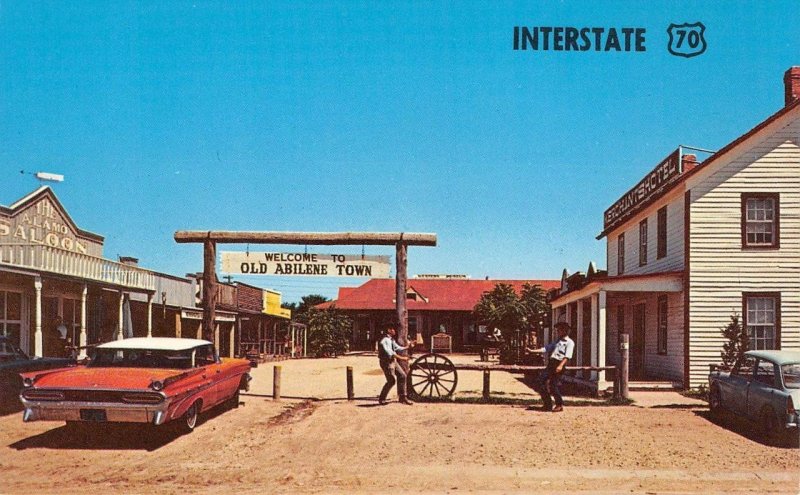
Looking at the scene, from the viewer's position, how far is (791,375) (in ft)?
38.4

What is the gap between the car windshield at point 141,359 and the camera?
37.9ft

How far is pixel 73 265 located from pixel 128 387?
438 inches

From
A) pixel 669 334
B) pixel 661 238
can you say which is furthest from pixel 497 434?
pixel 661 238

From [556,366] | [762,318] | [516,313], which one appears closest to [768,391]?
[556,366]

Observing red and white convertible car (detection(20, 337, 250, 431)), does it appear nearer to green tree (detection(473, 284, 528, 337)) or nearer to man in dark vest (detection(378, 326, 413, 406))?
man in dark vest (detection(378, 326, 413, 406))

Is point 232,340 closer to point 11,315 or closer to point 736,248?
point 11,315

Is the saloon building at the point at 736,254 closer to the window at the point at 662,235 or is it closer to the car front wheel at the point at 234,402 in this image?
the window at the point at 662,235

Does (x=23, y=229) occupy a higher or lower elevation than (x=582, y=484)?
higher

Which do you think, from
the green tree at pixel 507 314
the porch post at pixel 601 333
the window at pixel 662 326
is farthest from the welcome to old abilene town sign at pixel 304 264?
the green tree at pixel 507 314

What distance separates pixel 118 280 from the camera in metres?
22.9

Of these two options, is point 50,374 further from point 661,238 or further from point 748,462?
point 661,238

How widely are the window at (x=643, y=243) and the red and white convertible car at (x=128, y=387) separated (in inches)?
636

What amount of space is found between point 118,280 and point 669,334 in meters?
16.2

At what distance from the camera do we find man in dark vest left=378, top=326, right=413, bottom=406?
595 inches
